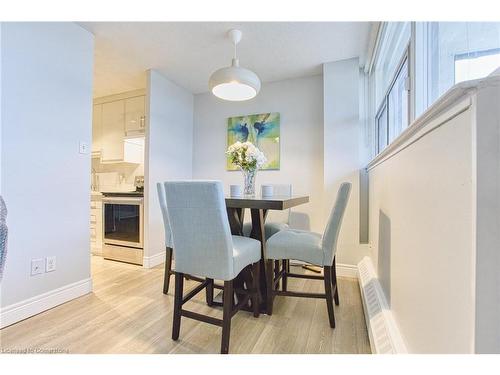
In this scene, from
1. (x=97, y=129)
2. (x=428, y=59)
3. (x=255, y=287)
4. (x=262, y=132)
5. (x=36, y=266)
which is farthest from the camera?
(x=97, y=129)

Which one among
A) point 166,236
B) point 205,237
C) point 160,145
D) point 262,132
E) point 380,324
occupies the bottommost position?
point 380,324

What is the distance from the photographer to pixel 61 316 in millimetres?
1736

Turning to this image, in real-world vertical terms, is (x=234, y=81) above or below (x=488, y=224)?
above

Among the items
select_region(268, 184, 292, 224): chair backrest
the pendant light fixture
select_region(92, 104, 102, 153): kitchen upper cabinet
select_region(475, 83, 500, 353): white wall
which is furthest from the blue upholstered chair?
select_region(92, 104, 102, 153): kitchen upper cabinet

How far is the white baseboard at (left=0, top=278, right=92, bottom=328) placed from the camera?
161 centimetres

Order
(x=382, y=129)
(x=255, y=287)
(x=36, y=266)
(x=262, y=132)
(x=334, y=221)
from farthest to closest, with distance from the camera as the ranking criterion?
(x=262, y=132) → (x=382, y=129) → (x=36, y=266) → (x=255, y=287) → (x=334, y=221)

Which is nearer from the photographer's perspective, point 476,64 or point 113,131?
point 476,64

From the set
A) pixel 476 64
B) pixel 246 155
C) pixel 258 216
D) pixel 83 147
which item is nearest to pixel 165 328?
pixel 258 216

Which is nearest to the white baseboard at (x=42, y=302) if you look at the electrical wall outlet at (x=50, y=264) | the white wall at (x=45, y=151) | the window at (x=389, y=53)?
the white wall at (x=45, y=151)

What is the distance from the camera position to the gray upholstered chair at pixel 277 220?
228cm

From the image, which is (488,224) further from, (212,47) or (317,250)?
(212,47)

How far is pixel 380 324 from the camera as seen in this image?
4.27 feet

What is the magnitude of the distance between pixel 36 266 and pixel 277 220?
2123mm
